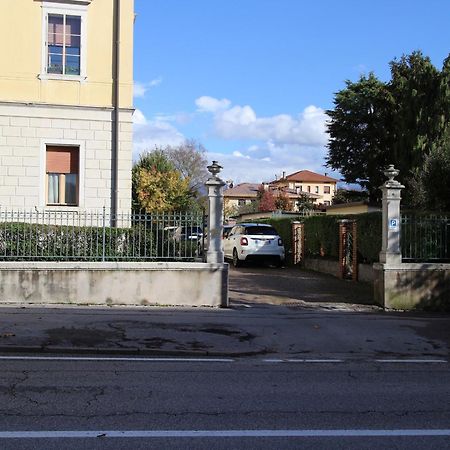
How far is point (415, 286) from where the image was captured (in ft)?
43.0

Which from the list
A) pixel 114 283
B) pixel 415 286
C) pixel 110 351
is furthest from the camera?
pixel 415 286

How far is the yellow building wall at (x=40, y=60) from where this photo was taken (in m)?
16.9

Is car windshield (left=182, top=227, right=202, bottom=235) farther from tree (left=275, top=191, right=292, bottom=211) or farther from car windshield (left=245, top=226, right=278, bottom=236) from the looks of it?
tree (left=275, top=191, right=292, bottom=211)


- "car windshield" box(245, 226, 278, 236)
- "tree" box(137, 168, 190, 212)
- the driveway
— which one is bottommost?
the driveway

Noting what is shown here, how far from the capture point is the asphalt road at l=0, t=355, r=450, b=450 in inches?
190

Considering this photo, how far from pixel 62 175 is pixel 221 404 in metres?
12.8

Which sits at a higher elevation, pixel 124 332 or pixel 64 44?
pixel 64 44

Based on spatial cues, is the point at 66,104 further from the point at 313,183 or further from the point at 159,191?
the point at 313,183

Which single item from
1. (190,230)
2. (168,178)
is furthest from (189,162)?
(190,230)

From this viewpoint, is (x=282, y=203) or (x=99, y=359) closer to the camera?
(x=99, y=359)

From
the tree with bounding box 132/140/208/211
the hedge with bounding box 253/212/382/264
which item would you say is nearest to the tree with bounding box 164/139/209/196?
the tree with bounding box 132/140/208/211

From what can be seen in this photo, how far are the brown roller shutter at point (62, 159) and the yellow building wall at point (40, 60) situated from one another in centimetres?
138

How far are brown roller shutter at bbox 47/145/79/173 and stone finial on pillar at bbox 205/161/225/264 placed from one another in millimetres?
6040

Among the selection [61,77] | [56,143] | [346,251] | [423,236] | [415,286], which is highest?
[61,77]
